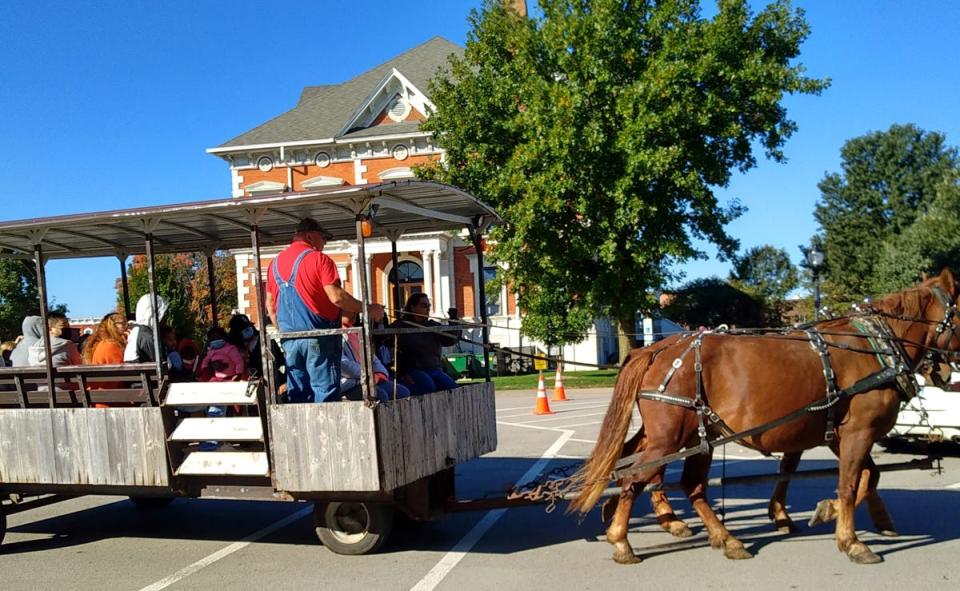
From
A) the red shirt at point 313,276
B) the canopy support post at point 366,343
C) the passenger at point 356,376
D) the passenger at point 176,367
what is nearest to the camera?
the canopy support post at point 366,343

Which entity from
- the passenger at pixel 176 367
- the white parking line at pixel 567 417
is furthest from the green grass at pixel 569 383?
the passenger at pixel 176 367

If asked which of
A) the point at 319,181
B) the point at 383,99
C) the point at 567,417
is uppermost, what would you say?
the point at 383,99

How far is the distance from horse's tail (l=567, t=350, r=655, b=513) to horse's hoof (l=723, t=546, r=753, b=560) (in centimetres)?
101

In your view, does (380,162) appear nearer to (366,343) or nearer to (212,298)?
(212,298)

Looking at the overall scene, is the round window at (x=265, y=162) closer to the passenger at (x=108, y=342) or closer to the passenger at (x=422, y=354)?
the passenger at (x=108, y=342)

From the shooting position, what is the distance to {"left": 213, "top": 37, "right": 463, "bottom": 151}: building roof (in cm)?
4094

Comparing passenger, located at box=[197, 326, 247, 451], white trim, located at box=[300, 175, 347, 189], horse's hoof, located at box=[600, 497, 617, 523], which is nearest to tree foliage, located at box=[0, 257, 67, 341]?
white trim, located at box=[300, 175, 347, 189]

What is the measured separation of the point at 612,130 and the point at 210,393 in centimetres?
1919

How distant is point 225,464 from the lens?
646cm

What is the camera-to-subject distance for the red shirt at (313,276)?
20.7 ft

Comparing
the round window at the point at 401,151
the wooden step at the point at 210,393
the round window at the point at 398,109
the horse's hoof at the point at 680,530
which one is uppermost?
the round window at the point at 398,109

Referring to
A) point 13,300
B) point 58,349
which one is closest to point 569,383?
point 58,349

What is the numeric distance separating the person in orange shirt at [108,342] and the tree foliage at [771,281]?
48.7 m

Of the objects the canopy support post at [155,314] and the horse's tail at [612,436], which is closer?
the horse's tail at [612,436]
